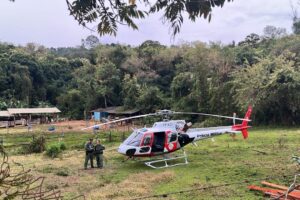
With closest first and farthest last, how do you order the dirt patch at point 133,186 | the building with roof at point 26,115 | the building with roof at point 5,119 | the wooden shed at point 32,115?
the dirt patch at point 133,186 < the building with roof at point 5,119 < the building with roof at point 26,115 < the wooden shed at point 32,115

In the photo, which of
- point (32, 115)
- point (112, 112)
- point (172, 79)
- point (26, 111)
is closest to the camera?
point (26, 111)

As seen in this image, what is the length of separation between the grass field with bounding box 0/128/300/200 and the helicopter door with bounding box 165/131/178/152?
857 mm

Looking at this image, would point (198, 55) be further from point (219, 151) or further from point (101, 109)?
point (219, 151)

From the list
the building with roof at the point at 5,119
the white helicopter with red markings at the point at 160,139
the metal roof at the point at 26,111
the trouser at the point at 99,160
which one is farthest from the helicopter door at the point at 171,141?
the metal roof at the point at 26,111

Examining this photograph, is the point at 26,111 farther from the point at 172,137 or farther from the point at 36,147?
the point at 172,137

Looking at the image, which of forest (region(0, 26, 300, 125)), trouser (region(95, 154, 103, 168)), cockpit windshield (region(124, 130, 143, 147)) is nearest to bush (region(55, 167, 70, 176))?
trouser (region(95, 154, 103, 168))

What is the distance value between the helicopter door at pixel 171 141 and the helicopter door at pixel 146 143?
A: 22.9 inches

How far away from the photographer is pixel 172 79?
47938 mm

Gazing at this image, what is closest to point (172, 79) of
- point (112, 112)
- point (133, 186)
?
point (112, 112)

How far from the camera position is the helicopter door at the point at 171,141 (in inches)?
524

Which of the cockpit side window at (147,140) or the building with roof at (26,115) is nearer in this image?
the cockpit side window at (147,140)

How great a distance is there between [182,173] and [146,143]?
72.6 inches

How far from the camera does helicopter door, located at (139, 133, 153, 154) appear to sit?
1304cm

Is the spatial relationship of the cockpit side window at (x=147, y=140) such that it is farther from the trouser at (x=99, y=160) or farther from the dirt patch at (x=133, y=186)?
the trouser at (x=99, y=160)
